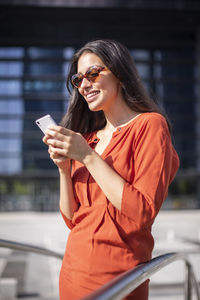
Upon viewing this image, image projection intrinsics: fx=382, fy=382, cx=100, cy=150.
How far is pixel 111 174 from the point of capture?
1.25 meters

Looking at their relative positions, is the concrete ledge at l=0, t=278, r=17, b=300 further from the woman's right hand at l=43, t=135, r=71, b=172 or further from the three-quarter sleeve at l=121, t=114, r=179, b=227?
the three-quarter sleeve at l=121, t=114, r=179, b=227

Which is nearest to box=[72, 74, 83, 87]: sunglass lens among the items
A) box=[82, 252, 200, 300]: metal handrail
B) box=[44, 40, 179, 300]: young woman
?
box=[44, 40, 179, 300]: young woman

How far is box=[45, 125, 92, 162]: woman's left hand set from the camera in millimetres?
1255

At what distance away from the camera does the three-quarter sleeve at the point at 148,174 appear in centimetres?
123

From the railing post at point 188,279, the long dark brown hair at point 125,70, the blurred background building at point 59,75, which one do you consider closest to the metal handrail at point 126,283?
the long dark brown hair at point 125,70

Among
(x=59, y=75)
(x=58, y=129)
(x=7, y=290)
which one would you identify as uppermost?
(x=59, y=75)

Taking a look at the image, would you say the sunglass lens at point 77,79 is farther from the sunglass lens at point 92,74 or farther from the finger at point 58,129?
the finger at point 58,129

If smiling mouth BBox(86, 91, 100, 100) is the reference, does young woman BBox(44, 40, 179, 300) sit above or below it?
below

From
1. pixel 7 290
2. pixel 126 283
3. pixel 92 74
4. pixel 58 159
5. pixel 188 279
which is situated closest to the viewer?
pixel 126 283

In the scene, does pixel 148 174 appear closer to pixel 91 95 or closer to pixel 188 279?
pixel 91 95

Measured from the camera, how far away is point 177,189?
3391 cm

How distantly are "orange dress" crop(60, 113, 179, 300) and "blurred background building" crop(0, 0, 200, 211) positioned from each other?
1204 inches

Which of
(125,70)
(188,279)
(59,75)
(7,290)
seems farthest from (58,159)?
(59,75)

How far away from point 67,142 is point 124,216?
32 cm
